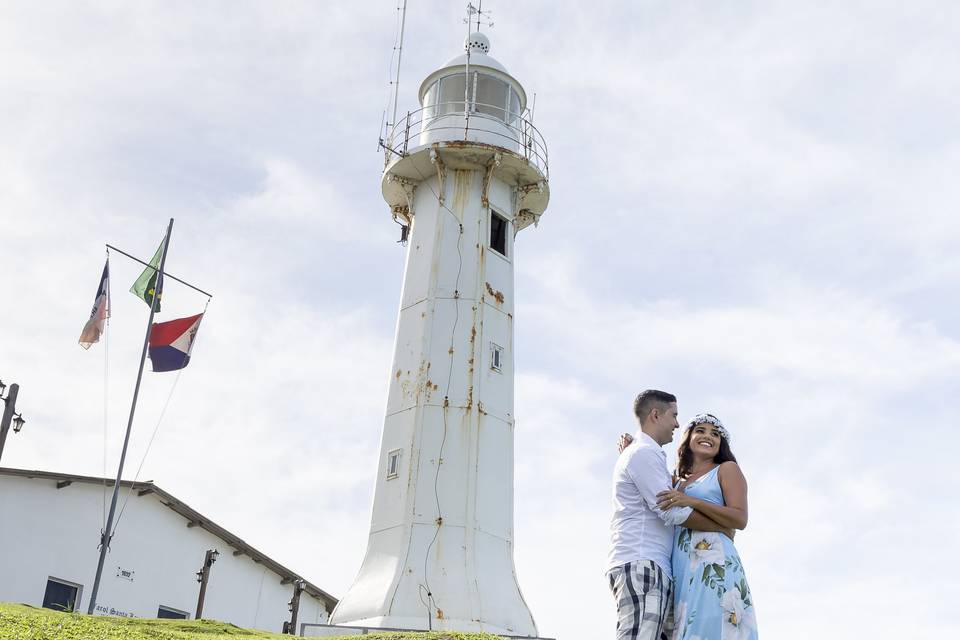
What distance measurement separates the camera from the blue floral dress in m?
5.32

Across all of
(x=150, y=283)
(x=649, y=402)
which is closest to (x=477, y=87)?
(x=150, y=283)

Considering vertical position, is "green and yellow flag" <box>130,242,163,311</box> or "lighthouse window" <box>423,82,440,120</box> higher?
"lighthouse window" <box>423,82,440,120</box>

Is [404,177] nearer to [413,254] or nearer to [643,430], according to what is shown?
[413,254]

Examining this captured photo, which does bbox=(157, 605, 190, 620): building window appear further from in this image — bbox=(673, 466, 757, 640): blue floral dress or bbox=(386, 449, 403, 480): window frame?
bbox=(673, 466, 757, 640): blue floral dress

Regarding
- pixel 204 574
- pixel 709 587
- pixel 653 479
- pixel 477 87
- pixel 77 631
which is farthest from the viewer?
pixel 204 574

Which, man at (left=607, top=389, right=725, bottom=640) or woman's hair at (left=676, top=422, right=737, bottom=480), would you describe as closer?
man at (left=607, top=389, right=725, bottom=640)

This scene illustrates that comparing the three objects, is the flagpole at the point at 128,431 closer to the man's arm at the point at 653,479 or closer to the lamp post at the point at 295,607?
the lamp post at the point at 295,607

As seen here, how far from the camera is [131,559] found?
25.6 m

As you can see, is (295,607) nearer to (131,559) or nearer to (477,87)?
(131,559)

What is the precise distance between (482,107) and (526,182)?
2101mm

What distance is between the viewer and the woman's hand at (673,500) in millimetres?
5566

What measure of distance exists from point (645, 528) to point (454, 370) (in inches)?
498

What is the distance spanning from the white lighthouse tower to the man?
10.5m

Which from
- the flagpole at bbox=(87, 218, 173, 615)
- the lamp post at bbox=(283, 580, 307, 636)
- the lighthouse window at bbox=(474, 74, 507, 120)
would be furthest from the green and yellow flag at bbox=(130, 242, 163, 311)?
the lamp post at bbox=(283, 580, 307, 636)
